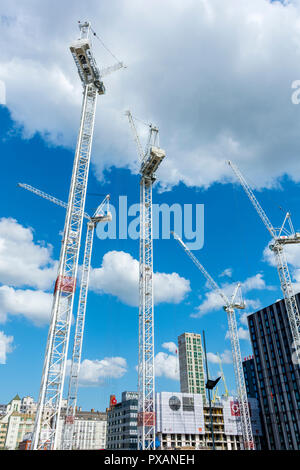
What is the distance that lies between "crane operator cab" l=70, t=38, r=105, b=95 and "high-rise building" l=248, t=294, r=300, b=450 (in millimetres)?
84286

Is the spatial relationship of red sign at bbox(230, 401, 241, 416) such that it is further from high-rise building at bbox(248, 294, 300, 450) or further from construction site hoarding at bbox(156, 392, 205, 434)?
construction site hoarding at bbox(156, 392, 205, 434)

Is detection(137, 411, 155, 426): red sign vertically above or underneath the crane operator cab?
underneath

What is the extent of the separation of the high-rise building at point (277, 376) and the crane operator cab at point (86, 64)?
277 ft

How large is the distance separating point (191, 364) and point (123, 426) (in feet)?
181

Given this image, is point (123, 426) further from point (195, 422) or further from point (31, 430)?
point (31, 430)

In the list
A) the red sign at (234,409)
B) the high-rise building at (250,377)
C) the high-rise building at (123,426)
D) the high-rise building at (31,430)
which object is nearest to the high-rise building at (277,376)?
the red sign at (234,409)

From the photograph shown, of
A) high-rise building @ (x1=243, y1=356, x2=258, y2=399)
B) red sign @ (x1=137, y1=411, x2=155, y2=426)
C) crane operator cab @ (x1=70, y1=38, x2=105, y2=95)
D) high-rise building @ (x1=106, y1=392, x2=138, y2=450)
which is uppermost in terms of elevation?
crane operator cab @ (x1=70, y1=38, x2=105, y2=95)

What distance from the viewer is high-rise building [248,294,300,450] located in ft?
313

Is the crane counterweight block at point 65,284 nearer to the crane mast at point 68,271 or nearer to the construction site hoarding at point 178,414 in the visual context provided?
the crane mast at point 68,271

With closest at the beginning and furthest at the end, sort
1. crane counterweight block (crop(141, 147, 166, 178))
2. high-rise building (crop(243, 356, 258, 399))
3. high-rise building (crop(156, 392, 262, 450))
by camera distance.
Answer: crane counterweight block (crop(141, 147, 166, 178)), high-rise building (crop(156, 392, 262, 450)), high-rise building (crop(243, 356, 258, 399))

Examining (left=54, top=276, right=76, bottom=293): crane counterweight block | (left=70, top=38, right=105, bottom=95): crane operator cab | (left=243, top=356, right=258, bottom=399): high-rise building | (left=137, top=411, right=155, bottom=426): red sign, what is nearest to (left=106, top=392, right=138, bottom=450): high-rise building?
(left=243, top=356, right=258, bottom=399): high-rise building

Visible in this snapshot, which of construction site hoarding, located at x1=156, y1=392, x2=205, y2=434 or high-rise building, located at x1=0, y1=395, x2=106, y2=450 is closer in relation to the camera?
construction site hoarding, located at x1=156, y1=392, x2=205, y2=434
